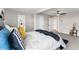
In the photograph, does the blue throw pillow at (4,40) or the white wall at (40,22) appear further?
the white wall at (40,22)

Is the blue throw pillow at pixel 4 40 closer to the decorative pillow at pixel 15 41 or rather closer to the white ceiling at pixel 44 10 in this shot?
the decorative pillow at pixel 15 41

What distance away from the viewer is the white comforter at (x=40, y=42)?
0.99 m

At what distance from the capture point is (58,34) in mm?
1045

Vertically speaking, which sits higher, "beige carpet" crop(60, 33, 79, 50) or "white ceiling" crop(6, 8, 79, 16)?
"white ceiling" crop(6, 8, 79, 16)

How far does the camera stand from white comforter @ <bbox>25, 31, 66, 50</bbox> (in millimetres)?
992

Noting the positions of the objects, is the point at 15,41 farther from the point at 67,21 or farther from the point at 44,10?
the point at 67,21

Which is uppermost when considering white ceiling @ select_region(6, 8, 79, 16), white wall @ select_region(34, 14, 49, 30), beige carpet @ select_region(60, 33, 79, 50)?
white ceiling @ select_region(6, 8, 79, 16)

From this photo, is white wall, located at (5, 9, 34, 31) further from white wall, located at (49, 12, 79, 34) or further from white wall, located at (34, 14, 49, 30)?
white wall, located at (49, 12, 79, 34)

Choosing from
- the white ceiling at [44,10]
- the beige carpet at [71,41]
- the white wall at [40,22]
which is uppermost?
the white ceiling at [44,10]

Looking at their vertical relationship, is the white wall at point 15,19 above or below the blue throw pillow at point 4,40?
above

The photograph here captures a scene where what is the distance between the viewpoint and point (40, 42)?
1.03 meters

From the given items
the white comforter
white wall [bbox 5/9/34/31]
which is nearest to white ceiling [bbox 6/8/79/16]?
white wall [bbox 5/9/34/31]

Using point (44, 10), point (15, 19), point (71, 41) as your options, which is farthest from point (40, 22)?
point (71, 41)

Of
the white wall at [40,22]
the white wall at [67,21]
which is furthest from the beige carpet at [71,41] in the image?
the white wall at [40,22]
